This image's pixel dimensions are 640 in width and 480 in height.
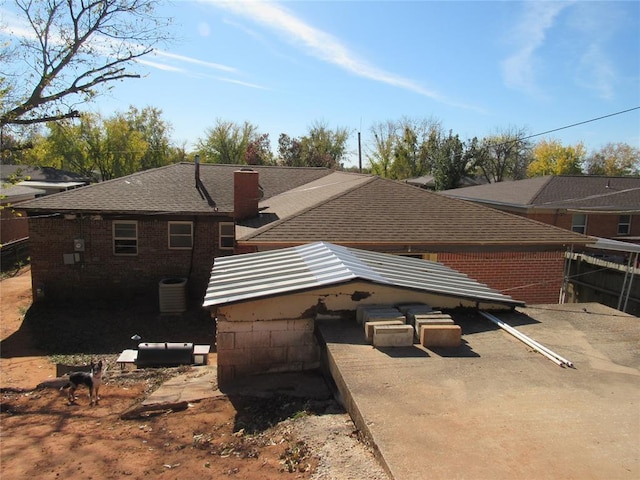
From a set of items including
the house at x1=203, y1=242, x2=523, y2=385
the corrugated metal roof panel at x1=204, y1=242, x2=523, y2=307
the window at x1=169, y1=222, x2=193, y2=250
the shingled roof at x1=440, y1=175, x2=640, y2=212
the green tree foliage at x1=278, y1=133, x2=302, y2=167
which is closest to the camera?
the house at x1=203, y1=242, x2=523, y2=385

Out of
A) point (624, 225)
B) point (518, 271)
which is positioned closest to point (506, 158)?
point (624, 225)

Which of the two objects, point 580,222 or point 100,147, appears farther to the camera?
point 100,147

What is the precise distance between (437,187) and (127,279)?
37.2m

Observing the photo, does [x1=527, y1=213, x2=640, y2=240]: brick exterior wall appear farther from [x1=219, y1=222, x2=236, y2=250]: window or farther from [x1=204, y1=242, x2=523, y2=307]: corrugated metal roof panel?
[x1=204, y1=242, x2=523, y2=307]: corrugated metal roof panel

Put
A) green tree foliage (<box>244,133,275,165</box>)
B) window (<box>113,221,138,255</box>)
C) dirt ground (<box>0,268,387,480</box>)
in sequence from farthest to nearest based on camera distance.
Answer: green tree foliage (<box>244,133,275,165</box>) < window (<box>113,221,138,255</box>) < dirt ground (<box>0,268,387,480</box>)

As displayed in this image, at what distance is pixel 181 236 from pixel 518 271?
36.7ft

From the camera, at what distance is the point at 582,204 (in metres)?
22.0

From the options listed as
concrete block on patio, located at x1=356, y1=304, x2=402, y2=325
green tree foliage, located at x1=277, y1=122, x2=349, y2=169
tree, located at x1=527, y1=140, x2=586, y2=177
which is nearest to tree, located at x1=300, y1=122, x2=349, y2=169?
green tree foliage, located at x1=277, y1=122, x2=349, y2=169

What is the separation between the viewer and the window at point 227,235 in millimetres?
16234

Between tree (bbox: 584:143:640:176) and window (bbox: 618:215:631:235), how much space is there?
52.9 metres

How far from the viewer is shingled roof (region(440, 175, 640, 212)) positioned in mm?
21844

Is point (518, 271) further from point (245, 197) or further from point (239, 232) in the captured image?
point (245, 197)

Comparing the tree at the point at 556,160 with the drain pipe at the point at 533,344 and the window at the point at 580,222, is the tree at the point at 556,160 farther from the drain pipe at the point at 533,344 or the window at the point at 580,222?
the drain pipe at the point at 533,344

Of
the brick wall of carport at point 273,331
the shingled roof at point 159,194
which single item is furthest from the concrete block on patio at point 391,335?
the shingled roof at point 159,194
